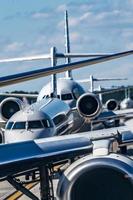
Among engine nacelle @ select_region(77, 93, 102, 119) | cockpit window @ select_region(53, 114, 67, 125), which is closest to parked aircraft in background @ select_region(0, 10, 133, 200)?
cockpit window @ select_region(53, 114, 67, 125)

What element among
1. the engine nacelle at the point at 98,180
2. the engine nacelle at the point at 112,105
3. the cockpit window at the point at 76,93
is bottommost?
the engine nacelle at the point at 98,180

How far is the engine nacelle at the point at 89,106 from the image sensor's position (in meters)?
39.8

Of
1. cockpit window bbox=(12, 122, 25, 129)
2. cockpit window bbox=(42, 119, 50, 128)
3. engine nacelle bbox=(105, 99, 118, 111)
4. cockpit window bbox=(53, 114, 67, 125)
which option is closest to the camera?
cockpit window bbox=(12, 122, 25, 129)

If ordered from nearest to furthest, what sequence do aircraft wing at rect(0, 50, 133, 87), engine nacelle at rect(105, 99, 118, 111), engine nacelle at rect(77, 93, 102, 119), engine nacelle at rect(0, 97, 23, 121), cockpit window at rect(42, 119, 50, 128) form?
1. aircraft wing at rect(0, 50, 133, 87)
2. cockpit window at rect(42, 119, 50, 128)
3. engine nacelle at rect(77, 93, 102, 119)
4. engine nacelle at rect(0, 97, 23, 121)
5. engine nacelle at rect(105, 99, 118, 111)

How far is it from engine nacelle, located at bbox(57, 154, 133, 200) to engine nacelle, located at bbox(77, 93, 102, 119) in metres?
31.5

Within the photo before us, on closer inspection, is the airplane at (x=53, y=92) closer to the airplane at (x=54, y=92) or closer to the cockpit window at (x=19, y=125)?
the airplane at (x=54, y=92)

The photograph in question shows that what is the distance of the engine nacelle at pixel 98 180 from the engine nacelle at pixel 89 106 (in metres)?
31.5

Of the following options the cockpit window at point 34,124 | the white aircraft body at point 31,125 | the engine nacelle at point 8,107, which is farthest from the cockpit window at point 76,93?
the cockpit window at point 34,124

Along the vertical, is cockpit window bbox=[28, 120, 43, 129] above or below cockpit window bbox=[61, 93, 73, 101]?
below

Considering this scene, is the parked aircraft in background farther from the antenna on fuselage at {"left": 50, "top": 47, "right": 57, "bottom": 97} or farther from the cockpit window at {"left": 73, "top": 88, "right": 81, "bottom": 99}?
the cockpit window at {"left": 73, "top": 88, "right": 81, "bottom": 99}

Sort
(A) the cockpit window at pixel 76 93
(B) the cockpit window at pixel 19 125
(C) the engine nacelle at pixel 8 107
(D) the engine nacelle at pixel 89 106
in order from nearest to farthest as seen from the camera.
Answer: (B) the cockpit window at pixel 19 125 → (D) the engine nacelle at pixel 89 106 → (C) the engine nacelle at pixel 8 107 → (A) the cockpit window at pixel 76 93

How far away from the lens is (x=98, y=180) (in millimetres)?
7957

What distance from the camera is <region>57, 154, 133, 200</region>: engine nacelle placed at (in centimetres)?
790

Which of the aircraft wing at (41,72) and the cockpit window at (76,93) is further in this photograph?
the cockpit window at (76,93)
